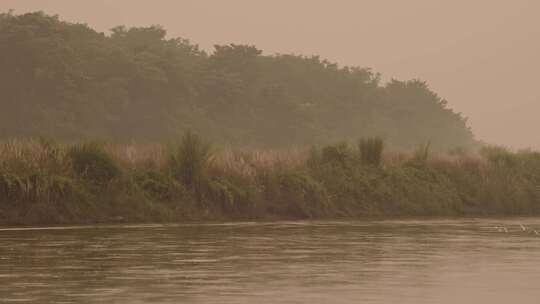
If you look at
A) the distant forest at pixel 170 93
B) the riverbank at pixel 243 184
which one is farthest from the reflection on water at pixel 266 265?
the distant forest at pixel 170 93

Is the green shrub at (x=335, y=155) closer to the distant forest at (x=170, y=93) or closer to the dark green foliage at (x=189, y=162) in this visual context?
the dark green foliage at (x=189, y=162)

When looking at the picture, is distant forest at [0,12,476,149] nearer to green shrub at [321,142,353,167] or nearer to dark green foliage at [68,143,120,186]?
green shrub at [321,142,353,167]

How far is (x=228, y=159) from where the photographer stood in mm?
31750

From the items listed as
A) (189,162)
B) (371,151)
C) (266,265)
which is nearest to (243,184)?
(189,162)

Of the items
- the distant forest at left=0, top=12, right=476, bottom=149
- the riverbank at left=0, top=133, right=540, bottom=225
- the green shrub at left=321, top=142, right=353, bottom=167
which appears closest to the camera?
the riverbank at left=0, top=133, right=540, bottom=225

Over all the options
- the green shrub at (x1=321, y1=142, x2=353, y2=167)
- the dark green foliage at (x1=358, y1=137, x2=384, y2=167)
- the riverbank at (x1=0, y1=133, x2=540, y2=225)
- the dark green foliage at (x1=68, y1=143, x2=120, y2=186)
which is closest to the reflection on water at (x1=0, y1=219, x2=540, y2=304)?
the riverbank at (x1=0, y1=133, x2=540, y2=225)

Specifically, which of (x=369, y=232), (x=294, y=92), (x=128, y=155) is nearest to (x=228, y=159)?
(x=128, y=155)

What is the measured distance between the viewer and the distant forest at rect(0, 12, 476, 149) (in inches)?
3287

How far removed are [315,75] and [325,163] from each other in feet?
305

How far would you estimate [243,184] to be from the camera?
30625mm

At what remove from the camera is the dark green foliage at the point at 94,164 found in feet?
94.4

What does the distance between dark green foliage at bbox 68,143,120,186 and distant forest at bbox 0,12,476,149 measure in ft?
115

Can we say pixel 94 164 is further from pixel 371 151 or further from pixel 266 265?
pixel 266 265

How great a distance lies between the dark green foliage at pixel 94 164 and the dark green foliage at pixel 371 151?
31.9 ft
